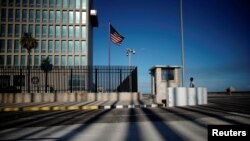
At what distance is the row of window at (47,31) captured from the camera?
55531 millimetres

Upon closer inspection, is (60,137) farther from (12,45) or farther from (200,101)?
(12,45)

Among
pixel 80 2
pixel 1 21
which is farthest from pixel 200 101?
pixel 1 21

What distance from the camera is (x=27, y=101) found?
1859 centimetres

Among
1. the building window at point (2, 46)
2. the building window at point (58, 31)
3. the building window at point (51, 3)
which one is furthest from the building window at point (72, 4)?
the building window at point (2, 46)

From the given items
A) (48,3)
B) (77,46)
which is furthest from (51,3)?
(77,46)

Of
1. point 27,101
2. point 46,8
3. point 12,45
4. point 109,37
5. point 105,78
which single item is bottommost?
point 27,101

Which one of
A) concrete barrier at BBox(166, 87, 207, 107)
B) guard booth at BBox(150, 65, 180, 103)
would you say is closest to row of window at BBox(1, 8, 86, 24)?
guard booth at BBox(150, 65, 180, 103)

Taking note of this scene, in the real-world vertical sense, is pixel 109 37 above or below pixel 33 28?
below

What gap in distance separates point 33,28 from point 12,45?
672cm

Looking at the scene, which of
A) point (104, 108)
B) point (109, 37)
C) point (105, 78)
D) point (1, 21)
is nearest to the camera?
point (104, 108)

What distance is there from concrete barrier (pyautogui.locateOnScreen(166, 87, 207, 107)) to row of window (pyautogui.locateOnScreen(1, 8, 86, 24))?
46.4 meters

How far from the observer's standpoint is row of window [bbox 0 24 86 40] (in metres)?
55.5

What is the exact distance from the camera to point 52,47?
184 feet

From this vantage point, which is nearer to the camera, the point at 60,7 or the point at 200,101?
the point at 200,101
